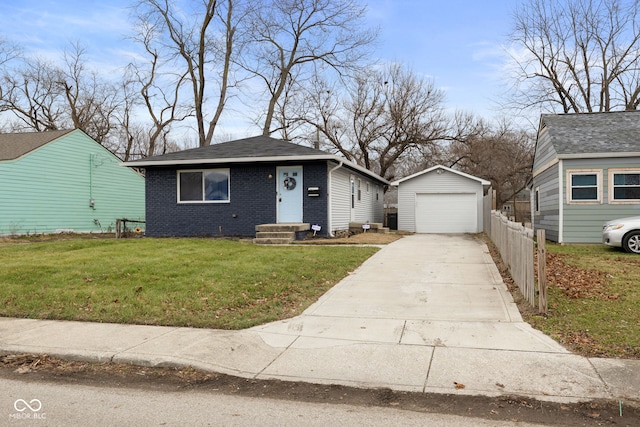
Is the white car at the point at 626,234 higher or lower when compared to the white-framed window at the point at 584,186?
lower

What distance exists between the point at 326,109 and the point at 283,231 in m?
19.9

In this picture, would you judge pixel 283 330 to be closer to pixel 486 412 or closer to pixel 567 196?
pixel 486 412

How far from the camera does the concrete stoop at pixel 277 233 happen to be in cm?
1527

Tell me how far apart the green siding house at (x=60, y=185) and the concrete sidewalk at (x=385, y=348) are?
16179 millimetres

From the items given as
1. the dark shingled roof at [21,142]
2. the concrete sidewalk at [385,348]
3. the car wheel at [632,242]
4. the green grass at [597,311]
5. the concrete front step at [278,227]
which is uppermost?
the dark shingled roof at [21,142]

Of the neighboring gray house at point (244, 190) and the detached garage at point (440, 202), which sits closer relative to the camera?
the neighboring gray house at point (244, 190)

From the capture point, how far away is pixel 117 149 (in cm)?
4366

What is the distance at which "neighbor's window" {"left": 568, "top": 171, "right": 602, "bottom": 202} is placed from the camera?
49.4 feet

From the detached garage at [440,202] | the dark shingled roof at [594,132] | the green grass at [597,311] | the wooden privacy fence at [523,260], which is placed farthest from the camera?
the detached garage at [440,202]

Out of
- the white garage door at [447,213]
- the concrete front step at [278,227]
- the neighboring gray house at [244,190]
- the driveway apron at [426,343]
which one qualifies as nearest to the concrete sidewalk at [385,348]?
the driveway apron at [426,343]

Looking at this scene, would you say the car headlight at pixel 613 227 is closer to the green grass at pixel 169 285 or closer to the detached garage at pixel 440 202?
the green grass at pixel 169 285

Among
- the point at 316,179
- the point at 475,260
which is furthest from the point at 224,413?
the point at 316,179

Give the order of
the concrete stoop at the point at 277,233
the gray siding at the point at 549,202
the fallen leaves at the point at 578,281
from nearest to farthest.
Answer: the fallen leaves at the point at 578,281
the concrete stoop at the point at 277,233
the gray siding at the point at 549,202

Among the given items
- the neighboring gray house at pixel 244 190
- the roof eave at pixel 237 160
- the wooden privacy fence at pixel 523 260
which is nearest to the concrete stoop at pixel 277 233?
the neighboring gray house at pixel 244 190
